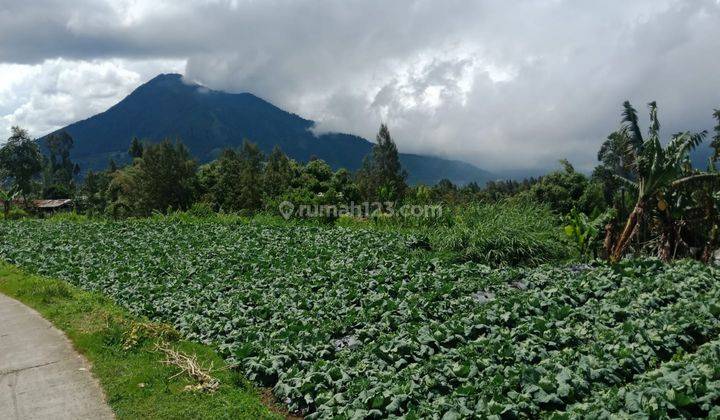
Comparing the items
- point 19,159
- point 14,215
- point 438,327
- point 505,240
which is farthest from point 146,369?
point 19,159

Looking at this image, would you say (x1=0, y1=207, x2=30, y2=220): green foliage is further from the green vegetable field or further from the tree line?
the green vegetable field

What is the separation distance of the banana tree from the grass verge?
355 inches

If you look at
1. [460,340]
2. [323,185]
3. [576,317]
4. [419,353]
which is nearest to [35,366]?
[419,353]

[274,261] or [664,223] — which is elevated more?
[664,223]

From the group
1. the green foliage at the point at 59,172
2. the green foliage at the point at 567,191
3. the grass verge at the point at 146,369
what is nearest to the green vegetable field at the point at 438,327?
the grass verge at the point at 146,369

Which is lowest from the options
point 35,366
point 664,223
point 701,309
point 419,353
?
point 35,366

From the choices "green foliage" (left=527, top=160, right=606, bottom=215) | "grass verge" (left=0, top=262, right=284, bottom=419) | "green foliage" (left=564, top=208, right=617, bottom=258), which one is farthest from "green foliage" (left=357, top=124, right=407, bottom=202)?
"grass verge" (left=0, top=262, right=284, bottom=419)

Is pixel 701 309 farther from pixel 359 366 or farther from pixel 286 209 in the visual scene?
pixel 286 209

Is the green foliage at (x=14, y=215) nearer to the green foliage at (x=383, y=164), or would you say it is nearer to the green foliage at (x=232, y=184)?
the green foliage at (x=232, y=184)

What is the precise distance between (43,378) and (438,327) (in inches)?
195

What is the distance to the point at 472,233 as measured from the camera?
12367 millimetres

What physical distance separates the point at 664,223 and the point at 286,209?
47.3ft

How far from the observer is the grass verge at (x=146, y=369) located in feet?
18.5

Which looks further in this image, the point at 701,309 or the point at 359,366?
the point at 701,309
